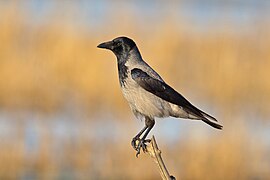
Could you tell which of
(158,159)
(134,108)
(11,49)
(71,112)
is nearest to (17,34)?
(11,49)

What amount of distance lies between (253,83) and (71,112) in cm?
184

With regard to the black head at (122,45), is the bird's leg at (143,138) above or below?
below

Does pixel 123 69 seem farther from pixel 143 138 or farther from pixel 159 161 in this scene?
pixel 159 161

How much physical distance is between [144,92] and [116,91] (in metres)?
3.73

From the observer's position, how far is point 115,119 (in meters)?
7.25

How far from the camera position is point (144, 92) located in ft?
12.6

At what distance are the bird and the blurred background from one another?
3058mm

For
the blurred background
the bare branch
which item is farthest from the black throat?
the blurred background

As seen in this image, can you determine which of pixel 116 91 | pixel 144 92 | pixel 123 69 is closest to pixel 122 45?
pixel 123 69

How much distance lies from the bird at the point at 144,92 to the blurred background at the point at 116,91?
306cm

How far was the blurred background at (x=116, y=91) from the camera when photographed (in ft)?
22.9

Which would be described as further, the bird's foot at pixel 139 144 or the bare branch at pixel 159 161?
the bird's foot at pixel 139 144

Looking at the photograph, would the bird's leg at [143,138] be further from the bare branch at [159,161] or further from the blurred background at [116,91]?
the blurred background at [116,91]

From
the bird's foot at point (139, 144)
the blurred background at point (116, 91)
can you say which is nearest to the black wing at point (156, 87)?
the bird's foot at point (139, 144)
